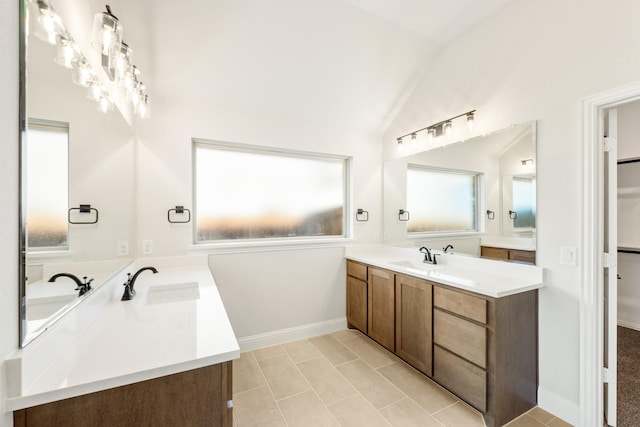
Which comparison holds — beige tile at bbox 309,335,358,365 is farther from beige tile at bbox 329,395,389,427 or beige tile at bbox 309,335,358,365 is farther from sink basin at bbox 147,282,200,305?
sink basin at bbox 147,282,200,305

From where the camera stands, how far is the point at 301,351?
2678 millimetres

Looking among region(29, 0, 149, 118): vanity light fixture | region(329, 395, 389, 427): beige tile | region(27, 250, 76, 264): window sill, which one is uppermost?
region(29, 0, 149, 118): vanity light fixture

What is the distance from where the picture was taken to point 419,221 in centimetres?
308

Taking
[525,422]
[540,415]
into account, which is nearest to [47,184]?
[525,422]

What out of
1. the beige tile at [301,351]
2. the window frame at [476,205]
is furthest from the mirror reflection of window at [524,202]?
the beige tile at [301,351]

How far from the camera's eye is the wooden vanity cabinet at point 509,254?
79.4 inches

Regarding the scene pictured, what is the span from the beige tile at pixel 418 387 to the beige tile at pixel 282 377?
2.38 ft

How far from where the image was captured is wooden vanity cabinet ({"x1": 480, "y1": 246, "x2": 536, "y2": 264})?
2.02 m

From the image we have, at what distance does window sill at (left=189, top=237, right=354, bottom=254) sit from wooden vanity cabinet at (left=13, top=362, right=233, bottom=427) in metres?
1.68

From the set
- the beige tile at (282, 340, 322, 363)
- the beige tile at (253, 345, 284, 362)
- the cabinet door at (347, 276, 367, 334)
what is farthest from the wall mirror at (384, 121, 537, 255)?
the beige tile at (253, 345, 284, 362)

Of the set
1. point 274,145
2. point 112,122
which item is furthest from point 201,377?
point 274,145

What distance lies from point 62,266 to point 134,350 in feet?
1.54

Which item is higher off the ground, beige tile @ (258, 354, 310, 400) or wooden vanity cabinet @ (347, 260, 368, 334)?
wooden vanity cabinet @ (347, 260, 368, 334)

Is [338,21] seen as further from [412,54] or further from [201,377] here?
[201,377]
